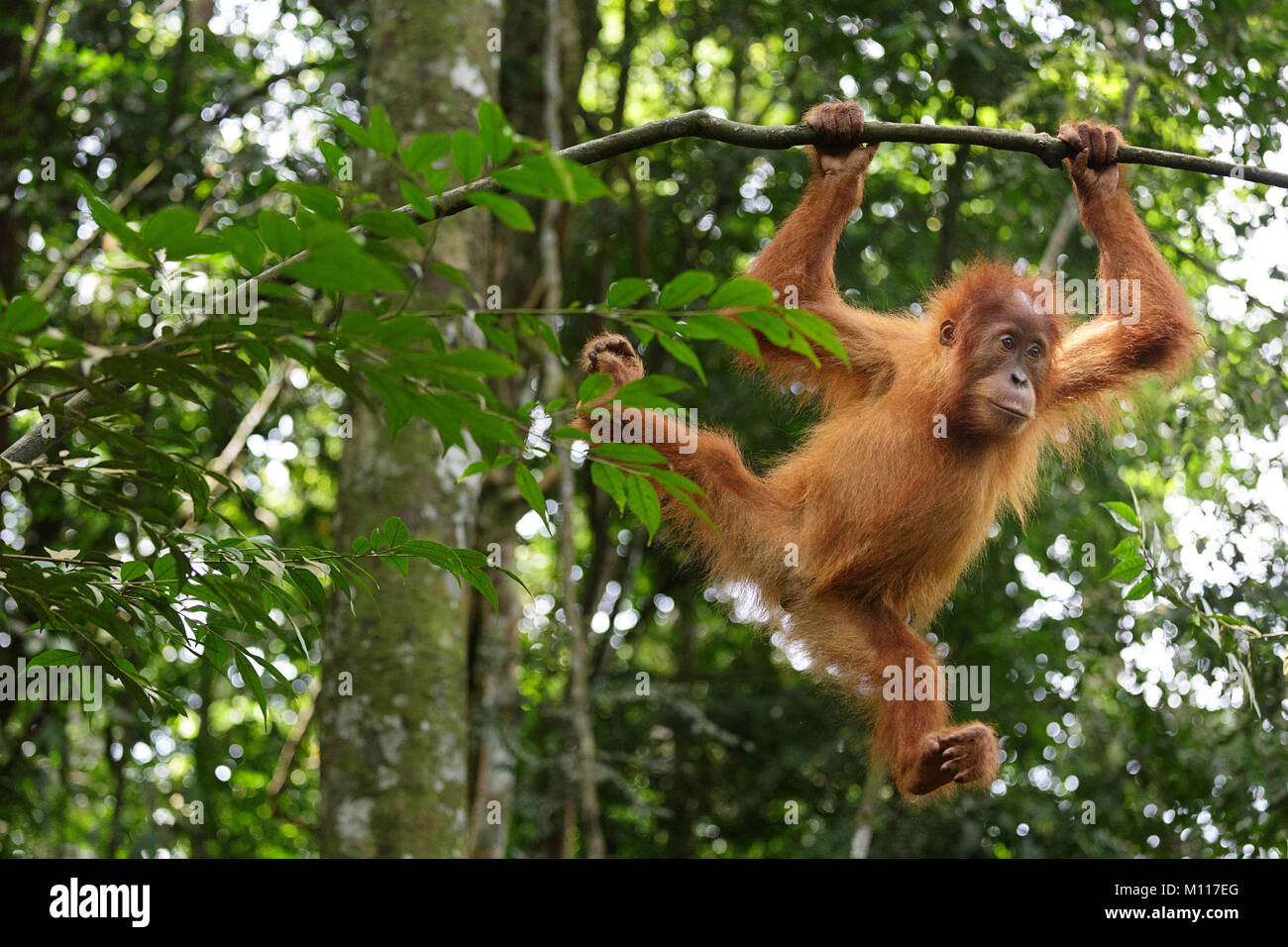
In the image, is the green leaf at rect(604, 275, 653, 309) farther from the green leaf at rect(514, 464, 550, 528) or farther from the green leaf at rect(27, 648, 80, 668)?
the green leaf at rect(27, 648, 80, 668)

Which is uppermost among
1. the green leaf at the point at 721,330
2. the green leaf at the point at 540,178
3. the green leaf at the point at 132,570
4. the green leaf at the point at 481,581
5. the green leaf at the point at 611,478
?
the green leaf at the point at 540,178

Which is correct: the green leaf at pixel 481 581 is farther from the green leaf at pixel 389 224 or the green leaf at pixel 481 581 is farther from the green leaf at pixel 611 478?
the green leaf at pixel 389 224

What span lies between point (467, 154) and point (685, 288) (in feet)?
1.23

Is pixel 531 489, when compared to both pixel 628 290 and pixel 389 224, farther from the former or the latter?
pixel 389 224

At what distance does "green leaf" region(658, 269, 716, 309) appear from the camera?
173 centimetres

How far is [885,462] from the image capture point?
4051mm

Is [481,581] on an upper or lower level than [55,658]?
upper

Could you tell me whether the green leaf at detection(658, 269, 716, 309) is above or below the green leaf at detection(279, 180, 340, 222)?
below

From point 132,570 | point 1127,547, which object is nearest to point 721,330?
point 132,570

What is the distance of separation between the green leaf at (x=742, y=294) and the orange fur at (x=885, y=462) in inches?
82.1

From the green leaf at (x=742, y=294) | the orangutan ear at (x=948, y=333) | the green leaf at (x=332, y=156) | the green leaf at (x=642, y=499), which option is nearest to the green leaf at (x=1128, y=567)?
the orangutan ear at (x=948, y=333)

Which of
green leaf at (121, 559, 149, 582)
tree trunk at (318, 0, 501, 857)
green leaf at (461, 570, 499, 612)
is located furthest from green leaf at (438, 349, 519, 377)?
tree trunk at (318, 0, 501, 857)

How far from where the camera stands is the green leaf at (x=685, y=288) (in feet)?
5.69

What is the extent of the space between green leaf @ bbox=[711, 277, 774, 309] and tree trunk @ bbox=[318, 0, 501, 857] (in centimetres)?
261
